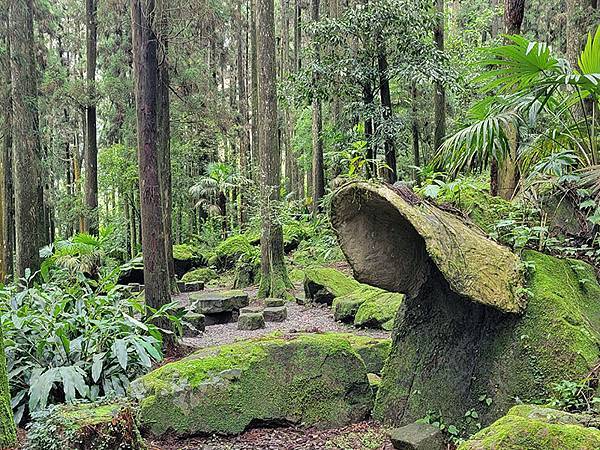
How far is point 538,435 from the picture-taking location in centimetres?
258

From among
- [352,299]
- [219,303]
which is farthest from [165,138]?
[352,299]

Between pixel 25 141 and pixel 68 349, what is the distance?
28.6ft

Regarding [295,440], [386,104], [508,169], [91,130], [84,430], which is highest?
[91,130]

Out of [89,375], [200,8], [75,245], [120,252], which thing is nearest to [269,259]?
[75,245]

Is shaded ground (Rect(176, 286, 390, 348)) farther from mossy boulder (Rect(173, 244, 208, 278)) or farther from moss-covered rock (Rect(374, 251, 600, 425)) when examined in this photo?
mossy boulder (Rect(173, 244, 208, 278))

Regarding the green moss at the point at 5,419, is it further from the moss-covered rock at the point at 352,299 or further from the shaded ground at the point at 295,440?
the moss-covered rock at the point at 352,299

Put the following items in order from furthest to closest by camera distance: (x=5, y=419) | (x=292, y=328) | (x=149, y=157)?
(x=292, y=328)
(x=149, y=157)
(x=5, y=419)

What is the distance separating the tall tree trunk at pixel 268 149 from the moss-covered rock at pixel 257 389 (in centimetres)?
672

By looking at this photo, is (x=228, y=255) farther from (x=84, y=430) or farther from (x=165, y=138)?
(x=84, y=430)

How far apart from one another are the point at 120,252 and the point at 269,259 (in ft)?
36.7

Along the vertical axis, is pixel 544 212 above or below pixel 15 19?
below

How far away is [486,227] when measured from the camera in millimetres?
4898

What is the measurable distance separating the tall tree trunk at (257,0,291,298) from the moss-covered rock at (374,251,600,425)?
7364 millimetres

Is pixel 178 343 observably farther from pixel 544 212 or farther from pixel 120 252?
pixel 120 252
